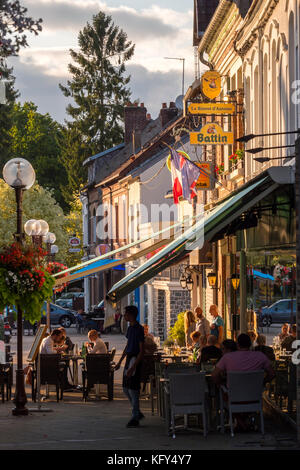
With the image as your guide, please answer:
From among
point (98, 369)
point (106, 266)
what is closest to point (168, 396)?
point (106, 266)

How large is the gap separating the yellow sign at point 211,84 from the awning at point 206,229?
8965 millimetres

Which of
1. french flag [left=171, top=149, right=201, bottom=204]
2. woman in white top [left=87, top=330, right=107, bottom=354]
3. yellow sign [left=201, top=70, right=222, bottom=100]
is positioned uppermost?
yellow sign [left=201, top=70, right=222, bottom=100]

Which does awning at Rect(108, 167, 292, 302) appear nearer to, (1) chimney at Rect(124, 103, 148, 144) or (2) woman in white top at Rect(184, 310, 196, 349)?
(2) woman in white top at Rect(184, 310, 196, 349)

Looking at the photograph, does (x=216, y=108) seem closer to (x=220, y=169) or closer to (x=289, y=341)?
(x=220, y=169)

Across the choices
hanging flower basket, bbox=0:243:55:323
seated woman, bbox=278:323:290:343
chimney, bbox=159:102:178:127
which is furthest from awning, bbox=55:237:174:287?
chimney, bbox=159:102:178:127

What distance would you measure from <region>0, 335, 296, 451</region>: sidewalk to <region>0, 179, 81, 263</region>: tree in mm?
52540

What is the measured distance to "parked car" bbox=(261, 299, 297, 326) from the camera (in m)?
16.0

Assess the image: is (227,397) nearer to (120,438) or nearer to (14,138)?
(120,438)

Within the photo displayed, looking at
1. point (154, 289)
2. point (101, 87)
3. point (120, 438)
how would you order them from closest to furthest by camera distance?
point (120, 438) → point (154, 289) → point (101, 87)

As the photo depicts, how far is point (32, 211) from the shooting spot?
6912 centimetres

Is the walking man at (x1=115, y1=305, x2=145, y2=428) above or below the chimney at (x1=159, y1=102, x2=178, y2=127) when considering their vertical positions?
below

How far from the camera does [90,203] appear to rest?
62.6m

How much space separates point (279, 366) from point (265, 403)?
26.7 inches

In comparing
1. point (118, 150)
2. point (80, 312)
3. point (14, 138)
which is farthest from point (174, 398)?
point (14, 138)
